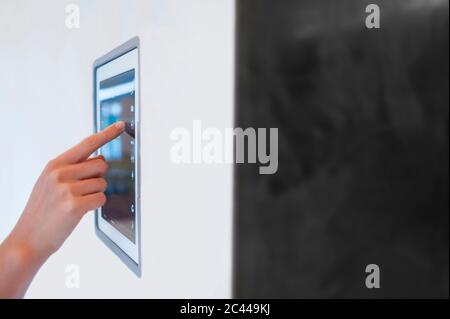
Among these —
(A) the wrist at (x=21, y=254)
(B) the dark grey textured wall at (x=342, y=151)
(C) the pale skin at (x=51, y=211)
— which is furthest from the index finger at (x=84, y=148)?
(B) the dark grey textured wall at (x=342, y=151)

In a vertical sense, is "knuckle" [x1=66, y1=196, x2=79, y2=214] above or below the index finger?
below

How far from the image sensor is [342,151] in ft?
1.34

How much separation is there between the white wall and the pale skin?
0.29 feet

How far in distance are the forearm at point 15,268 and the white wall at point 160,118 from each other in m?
0.16

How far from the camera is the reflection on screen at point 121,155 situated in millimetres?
659

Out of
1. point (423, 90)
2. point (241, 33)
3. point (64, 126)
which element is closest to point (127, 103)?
point (241, 33)

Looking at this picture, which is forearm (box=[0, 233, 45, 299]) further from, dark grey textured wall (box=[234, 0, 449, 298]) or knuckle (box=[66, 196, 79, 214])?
dark grey textured wall (box=[234, 0, 449, 298])

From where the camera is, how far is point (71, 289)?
1070 mm

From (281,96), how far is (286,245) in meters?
0.13

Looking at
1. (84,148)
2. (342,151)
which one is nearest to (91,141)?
(84,148)

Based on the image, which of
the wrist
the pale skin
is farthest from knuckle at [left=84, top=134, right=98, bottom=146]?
the wrist

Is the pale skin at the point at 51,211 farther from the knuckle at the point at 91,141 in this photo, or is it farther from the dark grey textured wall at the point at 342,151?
the dark grey textured wall at the point at 342,151

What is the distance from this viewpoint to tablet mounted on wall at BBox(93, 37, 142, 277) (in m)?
0.64
